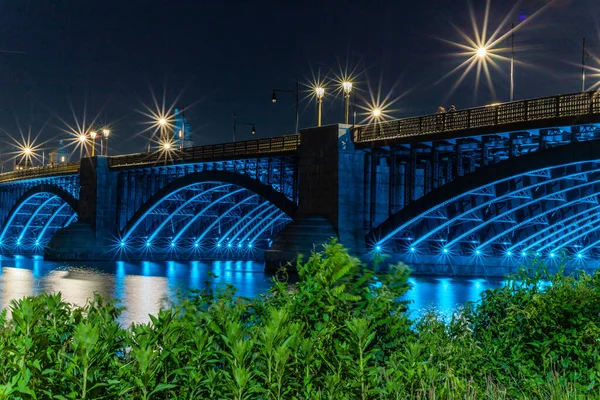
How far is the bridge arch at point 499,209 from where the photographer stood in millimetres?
35781

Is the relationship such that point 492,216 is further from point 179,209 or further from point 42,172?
point 42,172

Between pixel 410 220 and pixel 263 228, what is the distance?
1607 inches

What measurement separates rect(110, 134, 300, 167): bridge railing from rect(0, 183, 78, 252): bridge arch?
26314 millimetres

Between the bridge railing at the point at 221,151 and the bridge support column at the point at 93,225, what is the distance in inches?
95.5

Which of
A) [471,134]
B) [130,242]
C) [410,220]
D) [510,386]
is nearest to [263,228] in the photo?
[130,242]

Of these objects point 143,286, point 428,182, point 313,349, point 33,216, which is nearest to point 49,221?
point 33,216

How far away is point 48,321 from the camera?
7.94 m

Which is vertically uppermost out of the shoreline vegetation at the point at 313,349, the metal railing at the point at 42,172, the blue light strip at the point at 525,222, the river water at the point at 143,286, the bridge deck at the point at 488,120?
the metal railing at the point at 42,172

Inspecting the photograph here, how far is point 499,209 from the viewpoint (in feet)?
147

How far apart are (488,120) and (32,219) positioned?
83.9 m

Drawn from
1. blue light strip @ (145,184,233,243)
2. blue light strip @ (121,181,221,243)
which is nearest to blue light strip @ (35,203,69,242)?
blue light strip @ (121,181,221,243)

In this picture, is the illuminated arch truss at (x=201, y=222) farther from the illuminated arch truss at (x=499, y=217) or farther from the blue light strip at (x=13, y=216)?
the blue light strip at (x=13, y=216)

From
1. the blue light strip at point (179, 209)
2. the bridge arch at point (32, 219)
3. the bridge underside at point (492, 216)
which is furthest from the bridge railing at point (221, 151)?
the bridge arch at point (32, 219)

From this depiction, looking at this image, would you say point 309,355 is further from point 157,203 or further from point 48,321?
point 157,203
